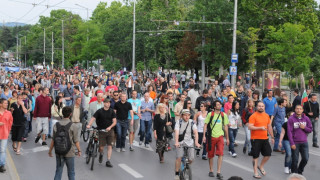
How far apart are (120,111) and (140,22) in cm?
4433

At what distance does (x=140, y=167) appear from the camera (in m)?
10.8

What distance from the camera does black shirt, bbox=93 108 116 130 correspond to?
10.5 metres

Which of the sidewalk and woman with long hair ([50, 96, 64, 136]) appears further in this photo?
woman with long hair ([50, 96, 64, 136])

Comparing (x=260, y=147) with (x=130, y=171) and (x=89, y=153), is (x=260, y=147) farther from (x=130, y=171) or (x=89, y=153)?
(x=89, y=153)

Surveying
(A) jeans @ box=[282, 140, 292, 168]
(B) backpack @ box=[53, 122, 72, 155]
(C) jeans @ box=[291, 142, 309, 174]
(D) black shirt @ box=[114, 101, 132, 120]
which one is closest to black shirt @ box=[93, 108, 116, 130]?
(D) black shirt @ box=[114, 101, 132, 120]

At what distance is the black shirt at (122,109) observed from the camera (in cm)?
1227

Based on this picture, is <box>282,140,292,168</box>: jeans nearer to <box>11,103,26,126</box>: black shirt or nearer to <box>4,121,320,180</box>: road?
<box>4,121,320,180</box>: road

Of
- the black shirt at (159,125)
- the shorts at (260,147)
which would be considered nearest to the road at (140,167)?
the shorts at (260,147)

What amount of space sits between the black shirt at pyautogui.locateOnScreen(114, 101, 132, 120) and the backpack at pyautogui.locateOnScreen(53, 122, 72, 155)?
15.0 ft

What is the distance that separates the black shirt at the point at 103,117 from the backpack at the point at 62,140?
2.81 m

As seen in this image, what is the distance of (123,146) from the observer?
42.7ft

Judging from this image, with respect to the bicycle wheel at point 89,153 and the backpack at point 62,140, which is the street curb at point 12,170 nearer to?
the bicycle wheel at point 89,153

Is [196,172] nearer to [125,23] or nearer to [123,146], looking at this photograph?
[123,146]

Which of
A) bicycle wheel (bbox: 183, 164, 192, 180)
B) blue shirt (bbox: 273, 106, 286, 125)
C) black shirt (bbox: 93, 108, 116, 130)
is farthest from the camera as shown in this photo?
blue shirt (bbox: 273, 106, 286, 125)
